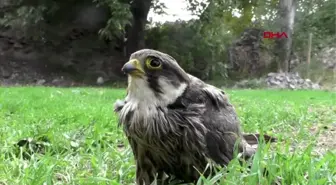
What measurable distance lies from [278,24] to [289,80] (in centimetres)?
374

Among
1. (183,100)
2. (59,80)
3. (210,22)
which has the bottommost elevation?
(59,80)

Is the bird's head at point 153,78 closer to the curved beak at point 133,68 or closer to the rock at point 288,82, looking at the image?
the curved beak at point 133,68

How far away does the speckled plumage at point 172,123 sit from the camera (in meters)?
1.89

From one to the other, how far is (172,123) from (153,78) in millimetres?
192

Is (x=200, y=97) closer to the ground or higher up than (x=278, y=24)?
closer to the ground

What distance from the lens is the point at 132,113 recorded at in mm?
1912

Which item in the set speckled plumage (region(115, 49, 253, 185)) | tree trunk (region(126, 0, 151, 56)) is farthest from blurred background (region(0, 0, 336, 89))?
speckled plumage (region(115, 49, 253, 185))

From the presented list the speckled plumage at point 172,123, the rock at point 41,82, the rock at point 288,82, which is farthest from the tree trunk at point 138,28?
the speckled plumage at point 172,123

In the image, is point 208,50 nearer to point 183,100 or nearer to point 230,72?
point 230,72

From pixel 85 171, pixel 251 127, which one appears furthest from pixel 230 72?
pixel 85 171

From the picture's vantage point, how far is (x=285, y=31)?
19953 millimetres

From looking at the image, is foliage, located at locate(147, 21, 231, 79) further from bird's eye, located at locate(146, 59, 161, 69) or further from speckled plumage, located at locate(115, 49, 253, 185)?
bird's eye, located at locate(146, 59, 161, 69)

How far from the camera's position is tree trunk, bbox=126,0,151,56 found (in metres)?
17.8

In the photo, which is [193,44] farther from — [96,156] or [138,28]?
[96,156]
